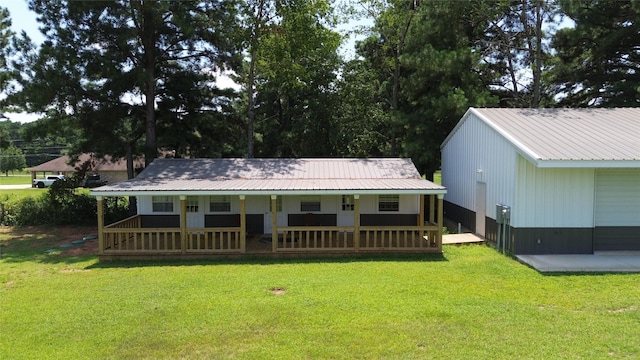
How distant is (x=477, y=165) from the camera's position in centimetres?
1393

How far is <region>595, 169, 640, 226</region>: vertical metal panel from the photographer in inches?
430

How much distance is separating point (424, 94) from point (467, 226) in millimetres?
8656

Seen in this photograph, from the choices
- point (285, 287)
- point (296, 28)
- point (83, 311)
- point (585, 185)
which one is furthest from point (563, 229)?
point (296, 28)

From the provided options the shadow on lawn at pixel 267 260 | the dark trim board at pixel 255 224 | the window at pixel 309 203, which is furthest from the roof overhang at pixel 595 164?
the dark trim board at pixel 255 224

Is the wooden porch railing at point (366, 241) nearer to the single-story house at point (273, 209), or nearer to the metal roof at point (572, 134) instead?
the single-story house at point (273, 209)

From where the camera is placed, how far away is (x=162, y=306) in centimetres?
730

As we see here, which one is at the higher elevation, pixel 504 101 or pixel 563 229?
pixel 504 101

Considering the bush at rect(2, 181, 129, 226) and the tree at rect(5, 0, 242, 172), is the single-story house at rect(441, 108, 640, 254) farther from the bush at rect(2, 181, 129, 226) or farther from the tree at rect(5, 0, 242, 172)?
the bush at rect(2, 181, 129, 226)

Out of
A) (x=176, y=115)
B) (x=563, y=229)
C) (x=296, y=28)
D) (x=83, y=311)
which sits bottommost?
(x=83, y=311)

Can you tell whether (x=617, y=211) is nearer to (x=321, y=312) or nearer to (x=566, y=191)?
(x=566, y=191)

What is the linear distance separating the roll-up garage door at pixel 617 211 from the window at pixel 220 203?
10.9 meters

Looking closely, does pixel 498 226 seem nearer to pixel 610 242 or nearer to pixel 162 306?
pixel 610 242

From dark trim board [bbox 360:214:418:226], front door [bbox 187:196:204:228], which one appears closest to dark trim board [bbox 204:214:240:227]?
front door [bbox 187:196:204:228]

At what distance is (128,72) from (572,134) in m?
17.0
